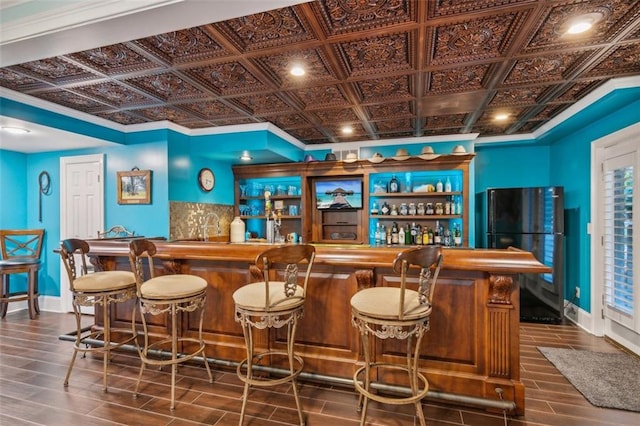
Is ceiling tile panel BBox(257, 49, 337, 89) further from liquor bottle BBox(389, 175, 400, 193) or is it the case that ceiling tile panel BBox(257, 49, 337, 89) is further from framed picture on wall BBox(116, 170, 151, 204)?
liquor bottle BBox(389, 175, 400, 193)

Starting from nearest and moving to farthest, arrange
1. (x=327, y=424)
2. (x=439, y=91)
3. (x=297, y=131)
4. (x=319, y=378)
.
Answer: (x=327, y=424) → (x=319, y=378) → (x=439, y=91) → (x=297, y=131)

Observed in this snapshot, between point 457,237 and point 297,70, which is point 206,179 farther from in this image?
point 457,237

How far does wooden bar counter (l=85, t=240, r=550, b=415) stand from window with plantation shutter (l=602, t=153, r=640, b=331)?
2.12 metres

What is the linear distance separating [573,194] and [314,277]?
12.8 ft

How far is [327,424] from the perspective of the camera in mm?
1938

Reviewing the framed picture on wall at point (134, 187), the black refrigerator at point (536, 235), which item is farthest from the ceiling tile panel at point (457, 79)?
the framed picture on wall at point (134, 187)

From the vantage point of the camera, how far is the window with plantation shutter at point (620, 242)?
124 inches

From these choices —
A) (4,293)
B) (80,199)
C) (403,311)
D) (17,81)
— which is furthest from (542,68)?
(4,293)

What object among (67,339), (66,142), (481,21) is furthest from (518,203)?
(66,142)

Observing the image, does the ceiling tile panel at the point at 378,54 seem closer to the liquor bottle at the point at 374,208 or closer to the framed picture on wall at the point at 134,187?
the liquor bottle at the point at 374,208

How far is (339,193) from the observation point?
5.44 metres

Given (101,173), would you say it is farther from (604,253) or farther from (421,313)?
(604,253)

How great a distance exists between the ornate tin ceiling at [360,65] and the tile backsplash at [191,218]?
1.20 meters

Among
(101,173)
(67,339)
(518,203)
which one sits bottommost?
(67,339)
